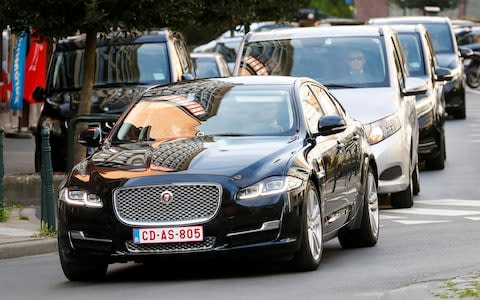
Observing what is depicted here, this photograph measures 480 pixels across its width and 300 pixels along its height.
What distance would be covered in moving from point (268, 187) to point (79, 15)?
31.6 feet

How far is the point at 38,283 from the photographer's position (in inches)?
491

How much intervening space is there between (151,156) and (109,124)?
7783mm

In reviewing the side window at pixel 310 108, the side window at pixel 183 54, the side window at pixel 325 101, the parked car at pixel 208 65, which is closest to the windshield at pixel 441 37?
Answer: the parked car at pixel 208 65

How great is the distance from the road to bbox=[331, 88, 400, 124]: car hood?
186cm

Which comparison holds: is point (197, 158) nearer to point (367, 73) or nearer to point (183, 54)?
point (367, 73)

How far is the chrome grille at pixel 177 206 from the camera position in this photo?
37.9 ft

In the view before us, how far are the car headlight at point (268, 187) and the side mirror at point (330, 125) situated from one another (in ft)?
3.95

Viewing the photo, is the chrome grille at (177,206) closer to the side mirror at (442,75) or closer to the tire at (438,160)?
the tire at (438,160)

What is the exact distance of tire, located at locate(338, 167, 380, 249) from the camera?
13.8 m

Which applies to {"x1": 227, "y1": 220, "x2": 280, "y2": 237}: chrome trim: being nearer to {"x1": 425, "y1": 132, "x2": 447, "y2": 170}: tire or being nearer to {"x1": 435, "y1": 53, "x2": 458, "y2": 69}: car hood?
{"x1": 425, "y1": 132, "x2": 447, "y2": 170}: tire

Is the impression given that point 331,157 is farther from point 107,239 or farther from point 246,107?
point 107,239

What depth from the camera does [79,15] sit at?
68.4 feet

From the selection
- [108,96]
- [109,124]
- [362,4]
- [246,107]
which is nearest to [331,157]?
[246,107]

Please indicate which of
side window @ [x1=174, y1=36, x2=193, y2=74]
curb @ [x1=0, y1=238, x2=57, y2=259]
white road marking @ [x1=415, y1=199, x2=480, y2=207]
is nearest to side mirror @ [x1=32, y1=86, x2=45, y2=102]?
side window @ [x1=174, y1=36, x2=193, y2=74]
